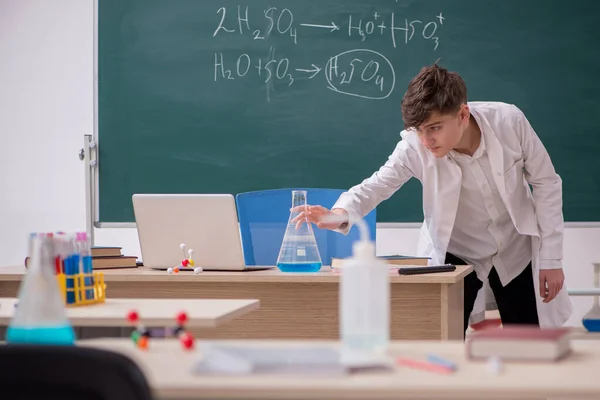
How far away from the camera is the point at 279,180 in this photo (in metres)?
4.12

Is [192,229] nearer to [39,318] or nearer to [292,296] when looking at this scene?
[292,296]

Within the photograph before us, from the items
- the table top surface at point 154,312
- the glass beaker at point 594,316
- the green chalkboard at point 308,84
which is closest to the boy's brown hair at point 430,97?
the table top surface at point 154,312

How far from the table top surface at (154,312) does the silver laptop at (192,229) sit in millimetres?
551

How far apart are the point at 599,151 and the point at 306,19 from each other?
1644mm

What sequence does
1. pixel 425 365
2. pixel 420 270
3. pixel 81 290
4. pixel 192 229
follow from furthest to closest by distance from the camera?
1. pixel 192 229
2. pixel 420 270
3. pixel 81 290
4. pixel 425 365

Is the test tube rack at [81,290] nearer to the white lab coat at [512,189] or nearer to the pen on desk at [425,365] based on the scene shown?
the pen on desk at [425,365]

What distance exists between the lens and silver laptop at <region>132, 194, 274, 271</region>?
238 cm

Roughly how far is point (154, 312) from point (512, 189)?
1.48 metres

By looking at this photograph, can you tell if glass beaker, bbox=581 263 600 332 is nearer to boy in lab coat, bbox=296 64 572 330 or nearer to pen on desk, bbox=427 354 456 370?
boy in lab coat, bbox=296 64 572 330

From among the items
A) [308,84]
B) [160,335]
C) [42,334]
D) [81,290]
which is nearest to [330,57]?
[308,84]

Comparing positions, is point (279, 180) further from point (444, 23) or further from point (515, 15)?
point (515, 15)

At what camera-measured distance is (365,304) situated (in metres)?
1.12

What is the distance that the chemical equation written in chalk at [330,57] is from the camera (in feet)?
13.5

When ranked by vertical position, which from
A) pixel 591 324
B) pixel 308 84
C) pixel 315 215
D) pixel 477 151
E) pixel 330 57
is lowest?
pixel 591 324
